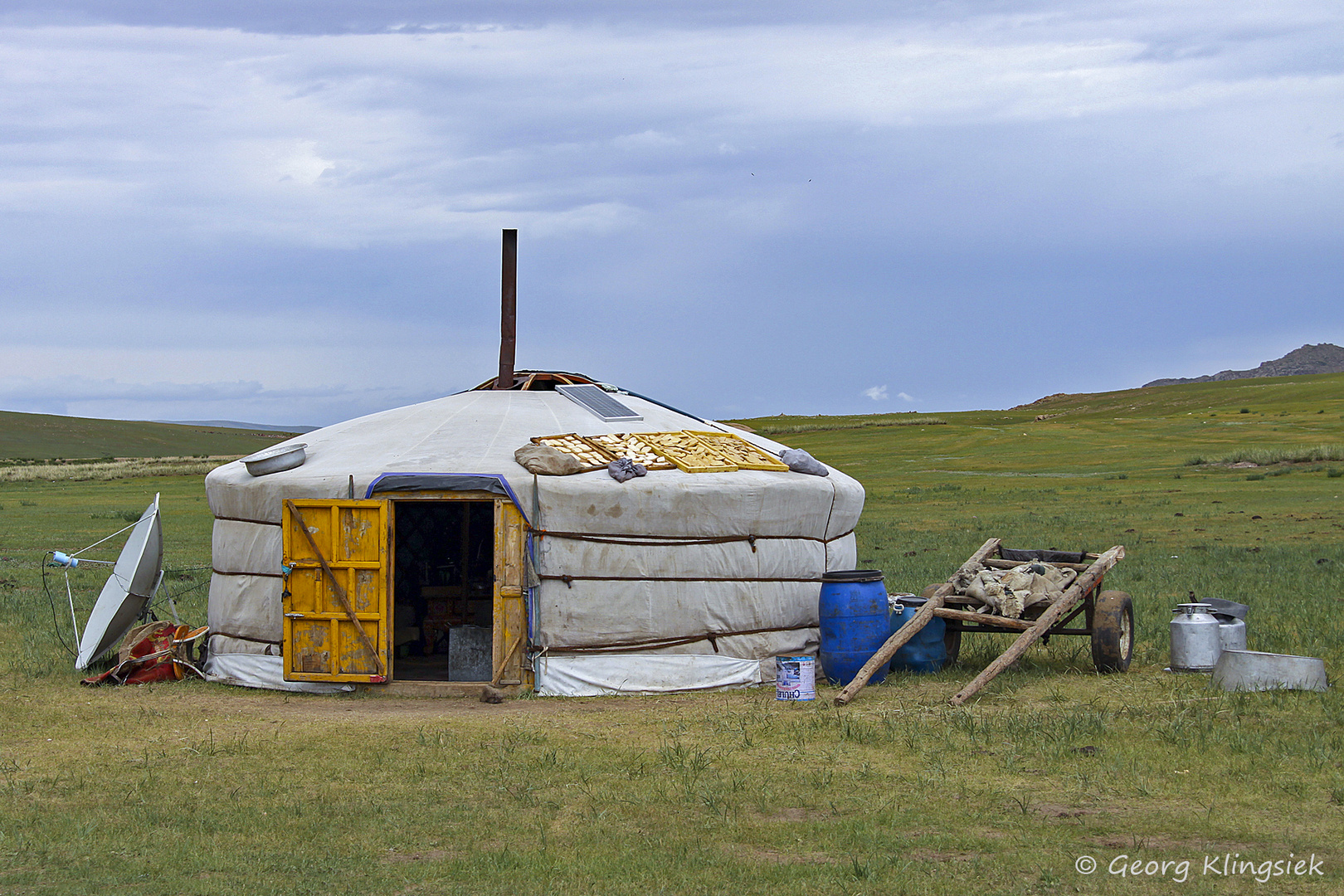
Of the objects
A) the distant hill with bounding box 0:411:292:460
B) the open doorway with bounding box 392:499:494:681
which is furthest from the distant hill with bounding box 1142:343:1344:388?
the open doorway with bounding box 392:499:494:681

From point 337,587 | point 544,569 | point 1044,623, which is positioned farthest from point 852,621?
point 337,587

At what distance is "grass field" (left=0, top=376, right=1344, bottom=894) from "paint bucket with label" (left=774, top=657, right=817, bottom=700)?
0.86 feet

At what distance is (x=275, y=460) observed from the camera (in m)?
9.59

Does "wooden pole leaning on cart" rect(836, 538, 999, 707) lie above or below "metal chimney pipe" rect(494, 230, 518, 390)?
below

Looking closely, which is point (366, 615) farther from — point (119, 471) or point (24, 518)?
point (119, 471)

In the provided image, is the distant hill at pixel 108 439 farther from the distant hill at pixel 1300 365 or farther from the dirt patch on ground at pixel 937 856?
the distant hill at pixel 1300 365

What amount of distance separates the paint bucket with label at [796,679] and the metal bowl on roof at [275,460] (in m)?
4.20

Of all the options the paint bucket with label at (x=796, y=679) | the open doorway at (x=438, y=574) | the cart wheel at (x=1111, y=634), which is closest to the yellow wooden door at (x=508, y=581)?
the paint bucket with label at (x=796, y=679)

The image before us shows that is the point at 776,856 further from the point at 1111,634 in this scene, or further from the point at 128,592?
the point at 128,592

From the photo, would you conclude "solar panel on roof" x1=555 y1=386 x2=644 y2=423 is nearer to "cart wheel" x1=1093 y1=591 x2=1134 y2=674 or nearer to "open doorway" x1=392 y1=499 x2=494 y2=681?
"open doorway" x1=392 y1=499 x2=494 y2=681

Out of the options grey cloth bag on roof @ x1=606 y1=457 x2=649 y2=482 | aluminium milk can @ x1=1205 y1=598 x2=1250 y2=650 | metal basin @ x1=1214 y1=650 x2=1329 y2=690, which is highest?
grey cloth bag on roof @ x1=606 y1=457 x2=649 y2=482

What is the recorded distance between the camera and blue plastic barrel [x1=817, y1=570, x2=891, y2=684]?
938cm

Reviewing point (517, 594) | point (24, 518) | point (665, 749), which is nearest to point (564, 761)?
point (665, 749)

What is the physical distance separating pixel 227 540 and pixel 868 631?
5321mm
